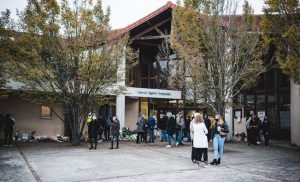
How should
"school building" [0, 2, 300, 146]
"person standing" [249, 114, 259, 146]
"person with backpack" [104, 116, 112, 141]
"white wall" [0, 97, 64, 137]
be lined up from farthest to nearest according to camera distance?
"white wall" [0, 97, 64, 137] → "school building" [0, 2, 300, 146] → "person with backpack" [104, 116, 112, 141] → "person standing" [249, 114, 259, 146]

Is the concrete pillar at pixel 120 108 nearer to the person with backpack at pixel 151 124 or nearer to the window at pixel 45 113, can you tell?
the person with backpack at pixel 151 124

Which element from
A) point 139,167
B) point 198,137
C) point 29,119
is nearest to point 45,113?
point 29,119

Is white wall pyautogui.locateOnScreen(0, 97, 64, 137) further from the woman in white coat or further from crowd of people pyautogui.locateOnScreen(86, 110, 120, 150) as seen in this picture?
the woman in white coat

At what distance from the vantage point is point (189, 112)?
23688mm

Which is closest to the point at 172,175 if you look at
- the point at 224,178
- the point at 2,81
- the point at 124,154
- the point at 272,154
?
the point at 224,178

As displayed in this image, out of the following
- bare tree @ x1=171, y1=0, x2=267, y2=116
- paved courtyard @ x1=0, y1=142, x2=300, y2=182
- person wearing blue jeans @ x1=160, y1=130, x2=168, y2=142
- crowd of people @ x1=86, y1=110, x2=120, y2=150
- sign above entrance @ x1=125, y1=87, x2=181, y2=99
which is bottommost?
paved courtyard @ x1=0, y1=142, x2=300, y2=182

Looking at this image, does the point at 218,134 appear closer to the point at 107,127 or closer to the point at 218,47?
the point at 218,47

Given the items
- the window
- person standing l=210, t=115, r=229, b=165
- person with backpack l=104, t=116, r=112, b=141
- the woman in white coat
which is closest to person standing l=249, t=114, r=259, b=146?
person standing l=210, t=115, r=229, b=165

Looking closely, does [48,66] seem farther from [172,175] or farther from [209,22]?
[172,175]

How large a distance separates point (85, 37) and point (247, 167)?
9726 millimetres

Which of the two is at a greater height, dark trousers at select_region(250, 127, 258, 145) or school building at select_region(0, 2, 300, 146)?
school building at select_region(0, 2, 300, 146)

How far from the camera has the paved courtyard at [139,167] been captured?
26.7 ft

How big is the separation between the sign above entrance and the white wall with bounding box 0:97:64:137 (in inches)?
216

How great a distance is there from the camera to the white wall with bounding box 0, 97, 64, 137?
1948 cm
